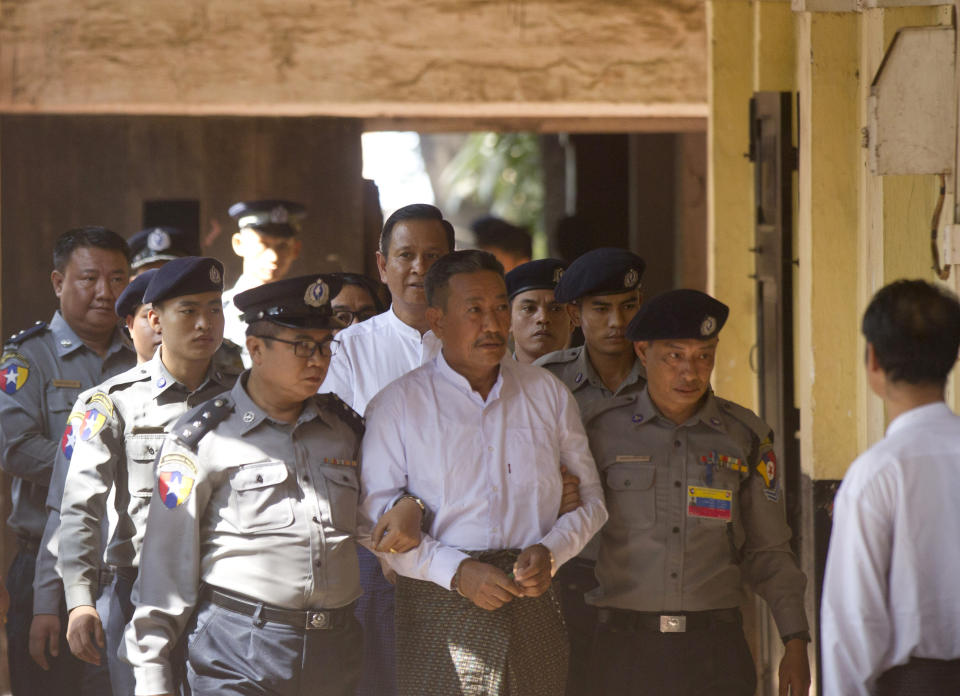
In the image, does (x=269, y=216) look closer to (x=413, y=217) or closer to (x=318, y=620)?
(x=413, y=217)

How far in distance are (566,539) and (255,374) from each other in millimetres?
932

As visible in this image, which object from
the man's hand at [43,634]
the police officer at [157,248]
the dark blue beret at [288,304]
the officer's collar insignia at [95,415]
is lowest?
the man's hand at [43,634]

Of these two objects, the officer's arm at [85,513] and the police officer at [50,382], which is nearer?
the officer's arm at [85,513]

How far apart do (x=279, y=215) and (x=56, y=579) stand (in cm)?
238

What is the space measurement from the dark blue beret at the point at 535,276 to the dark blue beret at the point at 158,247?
1.60m

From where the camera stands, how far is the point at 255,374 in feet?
10.7

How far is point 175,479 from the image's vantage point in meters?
3.12

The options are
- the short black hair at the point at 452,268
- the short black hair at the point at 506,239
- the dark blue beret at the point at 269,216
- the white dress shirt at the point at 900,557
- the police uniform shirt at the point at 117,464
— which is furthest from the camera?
the short black hair at the point at 506,239

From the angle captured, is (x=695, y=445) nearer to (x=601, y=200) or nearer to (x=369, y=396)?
(x=369, y=396)

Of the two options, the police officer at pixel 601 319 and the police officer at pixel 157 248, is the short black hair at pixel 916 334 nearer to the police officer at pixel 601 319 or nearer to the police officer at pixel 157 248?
the police officer at pixel 601 319

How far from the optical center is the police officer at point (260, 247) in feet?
18.2

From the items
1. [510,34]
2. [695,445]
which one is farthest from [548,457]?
[510,34]

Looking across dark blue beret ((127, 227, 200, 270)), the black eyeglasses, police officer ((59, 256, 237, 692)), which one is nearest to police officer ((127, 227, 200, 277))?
dark blue beret ((127, 227, 200, 270))

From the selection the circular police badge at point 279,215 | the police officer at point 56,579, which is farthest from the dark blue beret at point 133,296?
the circular police badge at point 279,215
